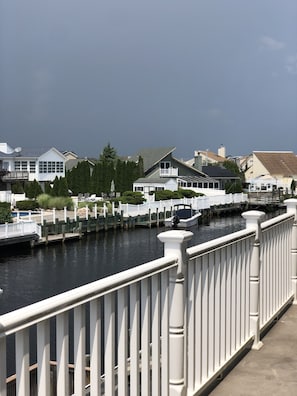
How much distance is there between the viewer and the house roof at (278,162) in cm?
8169

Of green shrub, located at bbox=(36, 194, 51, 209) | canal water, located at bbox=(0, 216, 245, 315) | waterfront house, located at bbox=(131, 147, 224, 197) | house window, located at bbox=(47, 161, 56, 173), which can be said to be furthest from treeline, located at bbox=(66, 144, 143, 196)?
canal water, located at bbox=(0, 216, 245, 315)

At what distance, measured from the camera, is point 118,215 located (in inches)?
1781

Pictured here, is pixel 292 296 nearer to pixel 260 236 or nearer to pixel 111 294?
pixel 260 236

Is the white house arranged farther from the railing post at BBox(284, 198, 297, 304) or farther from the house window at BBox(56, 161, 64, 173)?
the railing post at BBox(284, 198, 297, 304)

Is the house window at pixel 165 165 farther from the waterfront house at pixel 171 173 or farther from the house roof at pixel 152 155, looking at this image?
the house roof at pixel 152 155

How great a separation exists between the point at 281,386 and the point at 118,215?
41825 mm

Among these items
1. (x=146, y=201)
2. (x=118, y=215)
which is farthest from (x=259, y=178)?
(x=118, y=215)

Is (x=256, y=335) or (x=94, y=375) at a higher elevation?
(x=94, y=375)

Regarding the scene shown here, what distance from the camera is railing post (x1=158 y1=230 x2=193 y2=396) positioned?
2900mm

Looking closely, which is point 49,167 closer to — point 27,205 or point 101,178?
point 101,178

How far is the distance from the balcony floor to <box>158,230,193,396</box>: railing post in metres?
0.61

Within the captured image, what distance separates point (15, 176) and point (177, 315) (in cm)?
5825

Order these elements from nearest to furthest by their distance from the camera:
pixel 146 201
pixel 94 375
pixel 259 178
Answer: pixel 94 375 → pixel 146 201 → pixel 259 178

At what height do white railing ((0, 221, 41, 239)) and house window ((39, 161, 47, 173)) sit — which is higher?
house window ((39, 161, 47, 173))
